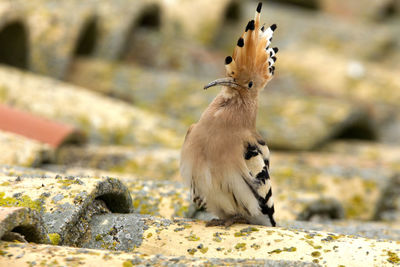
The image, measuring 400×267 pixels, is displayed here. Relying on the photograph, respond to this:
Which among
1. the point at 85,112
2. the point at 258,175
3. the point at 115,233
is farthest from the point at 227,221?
the point at 85,112

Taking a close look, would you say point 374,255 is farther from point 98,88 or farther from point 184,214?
point 98,88

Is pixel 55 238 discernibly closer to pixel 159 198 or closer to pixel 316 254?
pixel 316 254

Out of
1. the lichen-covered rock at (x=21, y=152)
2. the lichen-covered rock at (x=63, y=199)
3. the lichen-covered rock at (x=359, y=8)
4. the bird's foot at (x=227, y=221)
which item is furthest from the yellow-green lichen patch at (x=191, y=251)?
the lichen-covered rock at (x=359, y=8)

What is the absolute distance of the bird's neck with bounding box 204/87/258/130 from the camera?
11.3ft

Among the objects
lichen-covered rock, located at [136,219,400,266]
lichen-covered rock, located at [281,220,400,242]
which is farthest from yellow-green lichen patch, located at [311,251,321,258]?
lichen-covered rock, located at [281,220,400,242]

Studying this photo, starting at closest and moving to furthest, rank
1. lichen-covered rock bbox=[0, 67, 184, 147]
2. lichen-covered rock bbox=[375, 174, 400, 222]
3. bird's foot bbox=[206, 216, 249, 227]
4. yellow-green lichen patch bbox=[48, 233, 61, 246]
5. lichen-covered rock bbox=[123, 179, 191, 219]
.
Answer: yellow-green lichen patch bbox=[48, 233, 61, 246], bird's foot bbox=[206, 216, 249, 227], lichen-covered rock bbox=[123, 179, 191, 219], lichen-covered rock bbox=[375, 174, 400, 222], lichen-covered rock bbox=[0, 67, 184, 147]

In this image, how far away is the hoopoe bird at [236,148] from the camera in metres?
3.32

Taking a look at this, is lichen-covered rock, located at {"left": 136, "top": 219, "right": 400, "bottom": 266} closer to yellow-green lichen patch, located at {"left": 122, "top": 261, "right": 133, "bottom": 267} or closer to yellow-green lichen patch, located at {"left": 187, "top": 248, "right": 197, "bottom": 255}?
yellow-green lichen patch, located at {"left": 187, "top": 248, "right": 197, "bottom": 255}

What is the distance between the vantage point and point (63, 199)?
2.68m

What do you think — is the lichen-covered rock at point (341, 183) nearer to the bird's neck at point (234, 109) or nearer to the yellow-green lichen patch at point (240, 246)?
the bird's neck at point (234, 109)

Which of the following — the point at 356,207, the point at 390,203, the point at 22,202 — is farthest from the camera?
the point at 390,203

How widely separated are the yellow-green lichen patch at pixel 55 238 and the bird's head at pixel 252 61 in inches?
51.6

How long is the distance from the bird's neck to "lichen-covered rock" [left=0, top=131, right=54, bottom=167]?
1.42 m

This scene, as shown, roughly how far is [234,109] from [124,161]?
1802 millimetres
